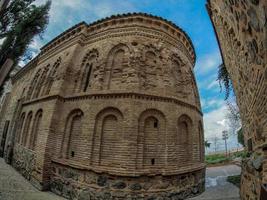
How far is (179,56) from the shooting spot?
10.6 m

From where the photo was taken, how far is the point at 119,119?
8.24 meters

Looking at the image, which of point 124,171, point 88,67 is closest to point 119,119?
point 124,171

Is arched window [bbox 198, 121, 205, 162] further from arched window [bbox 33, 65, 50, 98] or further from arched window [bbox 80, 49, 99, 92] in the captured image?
arched window [bbox 33, 65, 50, 98]

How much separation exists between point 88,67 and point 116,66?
6.38 feet

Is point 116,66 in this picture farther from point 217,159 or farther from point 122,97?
point 217,159

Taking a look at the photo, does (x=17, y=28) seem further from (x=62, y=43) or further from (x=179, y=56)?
(x=179, y=56)

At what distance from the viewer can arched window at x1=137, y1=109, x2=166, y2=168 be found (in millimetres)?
7793

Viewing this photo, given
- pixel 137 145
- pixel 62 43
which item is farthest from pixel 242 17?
pixel 62 43

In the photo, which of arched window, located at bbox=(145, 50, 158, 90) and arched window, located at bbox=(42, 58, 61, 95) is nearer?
arched window, located at bbox=(145, 50, 158, 90)

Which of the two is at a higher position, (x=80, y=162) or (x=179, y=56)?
(x=179, y=56)

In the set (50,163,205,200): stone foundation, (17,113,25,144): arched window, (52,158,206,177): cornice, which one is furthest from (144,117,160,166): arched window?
(17,113,25,144): arched window

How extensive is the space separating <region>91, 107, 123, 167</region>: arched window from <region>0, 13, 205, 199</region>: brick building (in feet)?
0.14

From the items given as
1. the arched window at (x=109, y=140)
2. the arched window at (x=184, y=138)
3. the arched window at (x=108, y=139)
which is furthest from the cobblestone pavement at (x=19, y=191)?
the arched window at (x=184, y=138)

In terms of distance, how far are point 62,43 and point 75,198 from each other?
9.55m
